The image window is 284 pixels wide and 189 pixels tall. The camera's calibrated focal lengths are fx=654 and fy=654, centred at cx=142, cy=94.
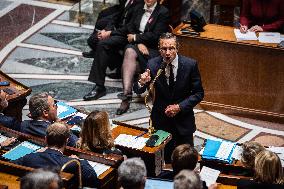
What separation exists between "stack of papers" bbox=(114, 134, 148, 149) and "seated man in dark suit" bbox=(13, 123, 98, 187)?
797 millimetres

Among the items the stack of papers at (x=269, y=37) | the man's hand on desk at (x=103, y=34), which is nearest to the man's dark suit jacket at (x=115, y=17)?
the man's hand on desk at (x=103, y=34)

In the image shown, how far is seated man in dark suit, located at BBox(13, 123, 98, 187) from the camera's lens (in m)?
4.59

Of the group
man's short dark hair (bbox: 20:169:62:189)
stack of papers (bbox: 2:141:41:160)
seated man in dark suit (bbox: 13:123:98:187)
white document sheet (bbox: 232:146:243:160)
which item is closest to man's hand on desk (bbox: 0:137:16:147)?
stack of papers (bbox: 2:141:41:160)

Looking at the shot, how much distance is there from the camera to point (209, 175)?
4.96 meters

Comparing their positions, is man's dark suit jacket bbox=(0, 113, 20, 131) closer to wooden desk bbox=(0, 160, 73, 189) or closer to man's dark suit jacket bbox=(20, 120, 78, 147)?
man's dark suit jacket bbox=(20, 120, 78, 147)

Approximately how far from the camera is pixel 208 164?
17.1ft

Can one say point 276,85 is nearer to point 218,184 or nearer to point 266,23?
point 266,23

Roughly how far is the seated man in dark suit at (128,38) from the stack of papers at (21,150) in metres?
2.72

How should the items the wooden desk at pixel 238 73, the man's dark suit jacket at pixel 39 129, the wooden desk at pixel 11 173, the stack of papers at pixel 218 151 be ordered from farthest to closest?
the wooden desk at pixel 238 73 → the man's dark suit jacket at pixel 39 129 → the stack of papers at pixel 218 151 → the wooden desk at pixel 11 173

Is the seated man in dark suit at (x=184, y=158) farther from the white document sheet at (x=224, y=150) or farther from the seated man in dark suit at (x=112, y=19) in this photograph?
the seated man in dark suit at (x=112, y=19)

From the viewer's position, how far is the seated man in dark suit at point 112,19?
8.21m

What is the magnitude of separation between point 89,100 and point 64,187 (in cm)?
362

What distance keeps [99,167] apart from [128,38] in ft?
10.7

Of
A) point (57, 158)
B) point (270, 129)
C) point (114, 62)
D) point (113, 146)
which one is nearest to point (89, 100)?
point (114, 62)
